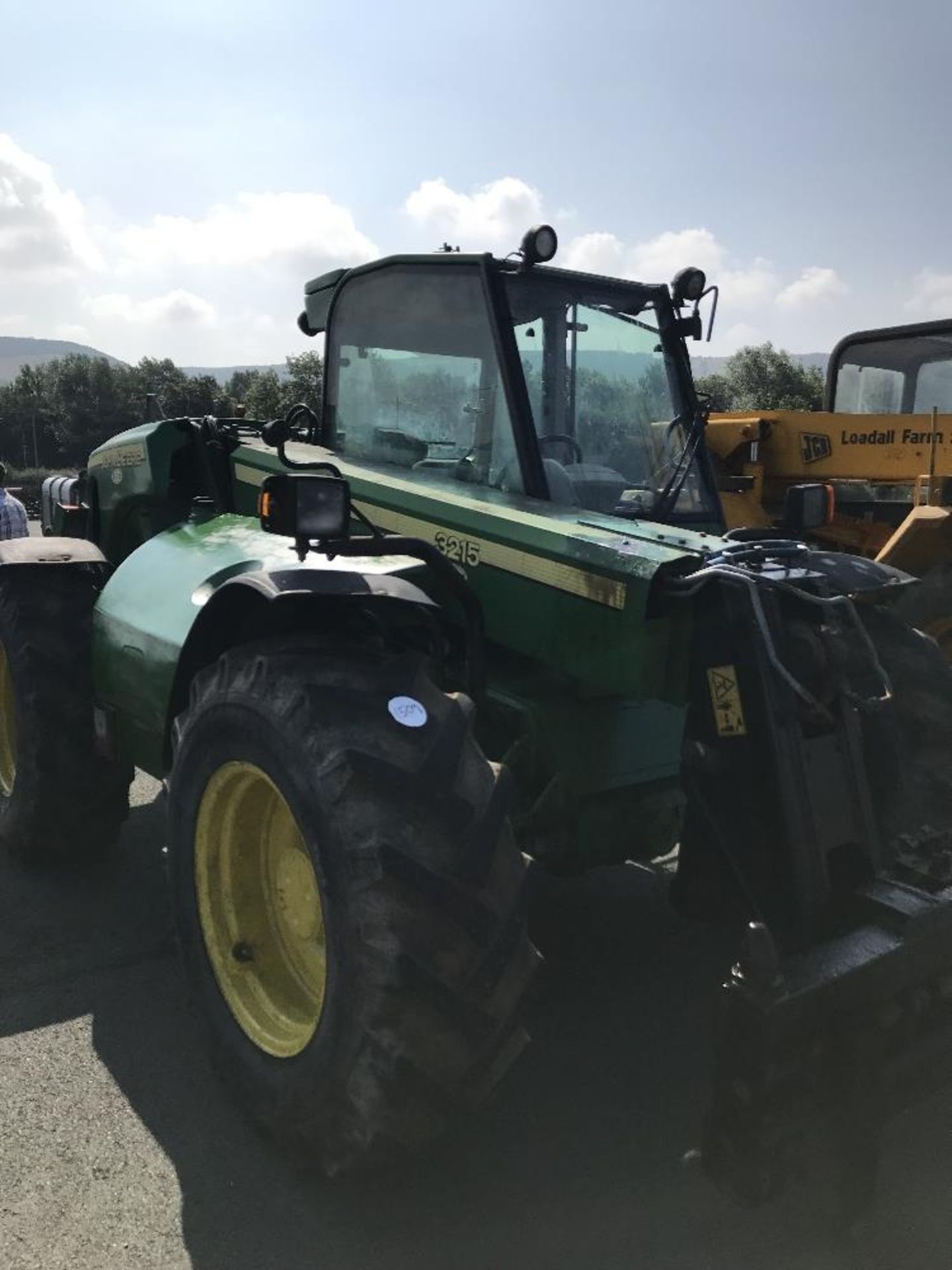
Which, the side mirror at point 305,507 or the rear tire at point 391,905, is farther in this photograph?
the side mirror at point 305,507

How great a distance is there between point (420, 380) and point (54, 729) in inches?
77.6

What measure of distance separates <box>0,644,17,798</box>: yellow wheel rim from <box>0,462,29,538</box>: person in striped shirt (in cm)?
294

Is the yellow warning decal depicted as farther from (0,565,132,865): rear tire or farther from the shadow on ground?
(0,565,132,865): rear tire

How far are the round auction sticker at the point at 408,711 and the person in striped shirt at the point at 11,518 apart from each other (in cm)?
578

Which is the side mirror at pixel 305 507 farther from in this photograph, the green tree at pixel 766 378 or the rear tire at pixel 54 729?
the green tree at pixel 766 378

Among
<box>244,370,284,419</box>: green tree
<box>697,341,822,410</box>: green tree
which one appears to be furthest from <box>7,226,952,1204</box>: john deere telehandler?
<box>697,341,822,410</box>: green tree

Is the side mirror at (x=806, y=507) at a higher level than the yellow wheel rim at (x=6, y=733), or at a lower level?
higher

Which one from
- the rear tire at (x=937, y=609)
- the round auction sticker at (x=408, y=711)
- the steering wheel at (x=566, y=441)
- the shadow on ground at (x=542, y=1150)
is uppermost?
the steering wheel at (x=566, y=441)

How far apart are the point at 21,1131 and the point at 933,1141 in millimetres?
2377

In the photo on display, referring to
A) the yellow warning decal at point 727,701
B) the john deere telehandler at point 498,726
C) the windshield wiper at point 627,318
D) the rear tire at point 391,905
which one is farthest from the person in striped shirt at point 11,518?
the yellow warning decal at point 727,701

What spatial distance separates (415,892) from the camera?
2.23m

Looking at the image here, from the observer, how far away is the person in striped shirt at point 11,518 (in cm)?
745

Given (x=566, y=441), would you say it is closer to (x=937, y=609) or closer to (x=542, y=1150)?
(x=542, y=1150)

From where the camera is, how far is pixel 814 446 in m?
8.19
